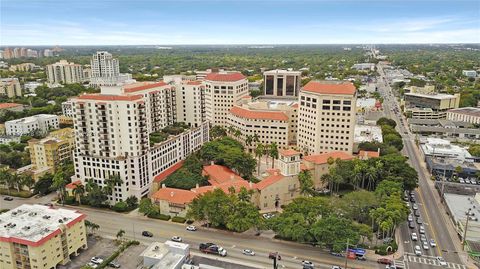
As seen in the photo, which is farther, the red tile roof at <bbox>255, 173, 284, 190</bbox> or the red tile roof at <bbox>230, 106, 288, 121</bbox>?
the red tile roof at <bbox>230, 106, 288, 121</bbox>

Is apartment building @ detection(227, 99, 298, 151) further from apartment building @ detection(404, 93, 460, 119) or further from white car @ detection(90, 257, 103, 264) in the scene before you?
apartment building @ detection(404, 93, 460, 119)

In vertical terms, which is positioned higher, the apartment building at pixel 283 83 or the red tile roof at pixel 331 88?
the red tile roof at pixel 331 88

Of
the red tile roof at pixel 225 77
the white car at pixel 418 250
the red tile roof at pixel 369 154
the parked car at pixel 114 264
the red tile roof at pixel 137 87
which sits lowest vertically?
the parked car at pixel 114 264

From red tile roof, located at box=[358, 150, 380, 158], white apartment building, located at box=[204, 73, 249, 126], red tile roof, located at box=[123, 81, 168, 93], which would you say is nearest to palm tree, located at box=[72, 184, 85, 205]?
red tile roof, located at box=[123, 81, 168, 93]

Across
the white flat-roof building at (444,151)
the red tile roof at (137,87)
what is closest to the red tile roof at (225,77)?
the red tile roof at (137,87)

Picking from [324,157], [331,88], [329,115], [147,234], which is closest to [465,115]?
[331,88]

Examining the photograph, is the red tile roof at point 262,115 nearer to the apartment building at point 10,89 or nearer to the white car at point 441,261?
the white car at point 441,261
